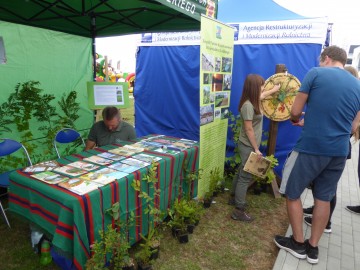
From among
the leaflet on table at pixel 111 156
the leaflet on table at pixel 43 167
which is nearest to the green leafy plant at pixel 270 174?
the leaflet on table at pixel 111 156

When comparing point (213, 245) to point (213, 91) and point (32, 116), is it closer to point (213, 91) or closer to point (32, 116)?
point (213, 91)

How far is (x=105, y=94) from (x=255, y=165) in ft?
8.23

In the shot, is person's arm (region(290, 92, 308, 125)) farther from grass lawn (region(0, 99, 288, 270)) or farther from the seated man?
the seated man

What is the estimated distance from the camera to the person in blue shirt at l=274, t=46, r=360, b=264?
Answer: 2.00 m

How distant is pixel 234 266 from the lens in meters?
2.35

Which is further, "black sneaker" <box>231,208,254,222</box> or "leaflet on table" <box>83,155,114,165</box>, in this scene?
"black sneaker" <box>231,208,254,222</box>

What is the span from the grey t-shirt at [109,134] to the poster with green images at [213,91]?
0.91 metres

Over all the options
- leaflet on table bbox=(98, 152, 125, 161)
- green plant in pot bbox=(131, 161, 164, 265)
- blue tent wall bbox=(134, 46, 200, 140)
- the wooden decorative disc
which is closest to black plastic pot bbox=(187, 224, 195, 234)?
green plant in pot bbox=(131, 161, 164, 265)

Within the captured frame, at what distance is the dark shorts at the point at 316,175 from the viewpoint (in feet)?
7.02

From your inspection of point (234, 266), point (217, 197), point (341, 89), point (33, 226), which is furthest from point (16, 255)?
point (341, 89)

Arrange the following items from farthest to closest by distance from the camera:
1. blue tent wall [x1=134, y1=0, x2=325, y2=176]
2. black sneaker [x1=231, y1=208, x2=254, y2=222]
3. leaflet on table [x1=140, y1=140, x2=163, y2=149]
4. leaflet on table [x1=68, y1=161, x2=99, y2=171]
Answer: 1. blue tent wall [x1=134, y1=0, x2=325, y2=176]
2. black sneaker [x1=231, y1=208, x2=254, y2=222]
3. leaflet on table [x1=140, y1=140, x2=163, y2=149]
4. leaflet on table [x1=68, y1=161, x2=99, y2=171]

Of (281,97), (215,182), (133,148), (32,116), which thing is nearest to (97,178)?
(133,148)

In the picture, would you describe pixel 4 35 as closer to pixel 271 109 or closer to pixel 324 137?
pixel 271 109

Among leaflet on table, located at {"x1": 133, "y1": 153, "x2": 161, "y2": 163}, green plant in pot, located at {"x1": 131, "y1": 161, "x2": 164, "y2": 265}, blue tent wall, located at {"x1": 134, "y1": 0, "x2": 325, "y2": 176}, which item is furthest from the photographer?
blue tent wall, located at {"x1": 134, "y1": 0, "x2": 325, "y2": 176}
